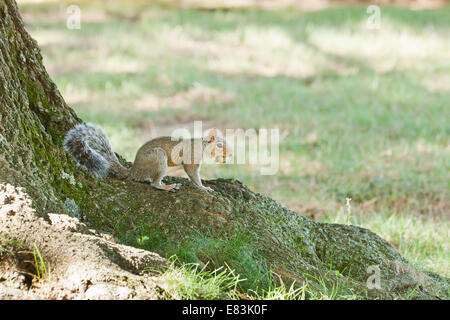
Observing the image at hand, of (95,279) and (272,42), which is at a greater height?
(272,42)

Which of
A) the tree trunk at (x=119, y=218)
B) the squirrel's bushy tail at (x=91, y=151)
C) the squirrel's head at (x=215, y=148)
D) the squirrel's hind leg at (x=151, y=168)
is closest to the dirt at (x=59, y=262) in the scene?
the tree trunk at (x=119, y=218)

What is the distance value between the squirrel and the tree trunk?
0.23 ft

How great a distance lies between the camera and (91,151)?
2.71 meters

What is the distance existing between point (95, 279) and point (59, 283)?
13 centimetres

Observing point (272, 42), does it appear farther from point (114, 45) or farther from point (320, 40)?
point (114, 45)

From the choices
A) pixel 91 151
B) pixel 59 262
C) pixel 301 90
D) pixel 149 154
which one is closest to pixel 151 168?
pixel 149 154

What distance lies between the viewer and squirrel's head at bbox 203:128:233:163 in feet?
10.1

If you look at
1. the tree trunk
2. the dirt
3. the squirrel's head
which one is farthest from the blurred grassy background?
the dirt

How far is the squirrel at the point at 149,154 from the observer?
8.91 ft

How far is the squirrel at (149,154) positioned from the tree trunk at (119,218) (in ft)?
0.23

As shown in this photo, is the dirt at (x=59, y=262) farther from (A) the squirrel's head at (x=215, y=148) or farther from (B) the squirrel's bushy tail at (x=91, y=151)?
(A) the squirrel's head at (x=215, y=148)
